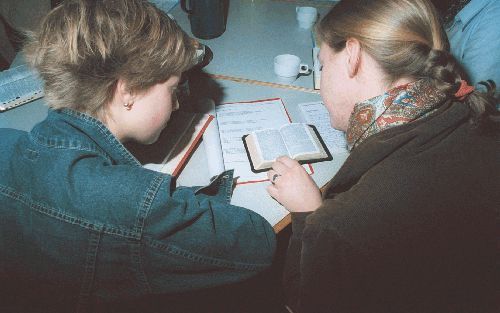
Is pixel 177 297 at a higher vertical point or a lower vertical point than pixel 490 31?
lower

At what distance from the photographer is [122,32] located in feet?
2.73

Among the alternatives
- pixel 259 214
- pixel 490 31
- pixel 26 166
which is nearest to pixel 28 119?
pixel 26 166

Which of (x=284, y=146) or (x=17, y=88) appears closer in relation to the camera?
(x=284, y=146)

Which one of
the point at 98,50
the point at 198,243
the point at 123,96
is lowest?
the point at 198,243

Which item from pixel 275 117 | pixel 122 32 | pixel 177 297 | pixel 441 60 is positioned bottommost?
pixel 177 297

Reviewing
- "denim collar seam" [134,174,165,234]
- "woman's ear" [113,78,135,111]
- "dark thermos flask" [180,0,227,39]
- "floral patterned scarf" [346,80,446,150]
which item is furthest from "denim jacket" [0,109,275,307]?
"dark thermos flask" [180,0,227,39]

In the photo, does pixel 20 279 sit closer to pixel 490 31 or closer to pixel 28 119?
pixel 28 119

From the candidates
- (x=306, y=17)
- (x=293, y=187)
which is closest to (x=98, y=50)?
(x=293, y=187)

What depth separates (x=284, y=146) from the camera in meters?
1.21

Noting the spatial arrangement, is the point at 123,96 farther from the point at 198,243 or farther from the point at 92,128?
the point at 198,243

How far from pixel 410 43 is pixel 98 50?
80 centimetres

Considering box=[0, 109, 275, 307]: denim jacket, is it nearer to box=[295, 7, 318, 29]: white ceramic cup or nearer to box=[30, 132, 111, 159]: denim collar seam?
box=[30, 132, 111, 159]: denim collar seam

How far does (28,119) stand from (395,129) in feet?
4.55

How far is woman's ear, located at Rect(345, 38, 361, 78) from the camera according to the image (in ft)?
3.00
